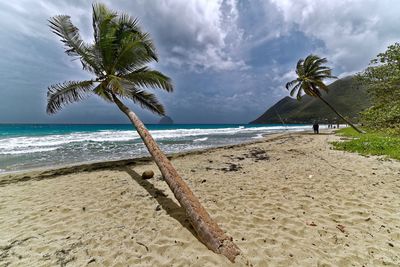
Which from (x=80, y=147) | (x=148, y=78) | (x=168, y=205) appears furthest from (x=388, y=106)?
(x=80, y=147)

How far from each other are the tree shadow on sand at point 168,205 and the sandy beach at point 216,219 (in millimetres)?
23

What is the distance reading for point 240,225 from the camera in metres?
3.55

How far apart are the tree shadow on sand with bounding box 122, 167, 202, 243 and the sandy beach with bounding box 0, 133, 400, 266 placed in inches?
0.9

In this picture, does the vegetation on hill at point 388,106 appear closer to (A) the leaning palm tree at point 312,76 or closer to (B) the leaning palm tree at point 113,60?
(B) the leaning palm tree at point 113,60

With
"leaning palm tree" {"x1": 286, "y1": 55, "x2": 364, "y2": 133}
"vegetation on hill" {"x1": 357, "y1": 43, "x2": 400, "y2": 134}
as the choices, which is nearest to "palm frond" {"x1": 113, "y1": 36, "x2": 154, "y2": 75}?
"vegetation on hill" {"x1": 357, "y1": 43, "x2": 400, "y2": 134}

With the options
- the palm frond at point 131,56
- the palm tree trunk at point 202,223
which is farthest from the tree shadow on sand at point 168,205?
the palm frond at point 131,56

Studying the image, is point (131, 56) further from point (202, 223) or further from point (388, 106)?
point (388, 106)

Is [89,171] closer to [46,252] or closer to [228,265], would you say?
[46,252]

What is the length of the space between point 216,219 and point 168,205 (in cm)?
124

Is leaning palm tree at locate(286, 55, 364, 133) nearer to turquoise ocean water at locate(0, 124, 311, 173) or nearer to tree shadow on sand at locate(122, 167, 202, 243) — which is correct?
turquoise ocean water at locate(0, 124, 311, 173)

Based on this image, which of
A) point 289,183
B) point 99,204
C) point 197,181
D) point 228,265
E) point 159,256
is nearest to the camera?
point 228,265

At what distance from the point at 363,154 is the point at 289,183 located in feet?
18.7

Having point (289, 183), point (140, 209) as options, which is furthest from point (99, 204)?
point (289, 183)

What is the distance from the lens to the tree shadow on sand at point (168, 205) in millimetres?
3676
